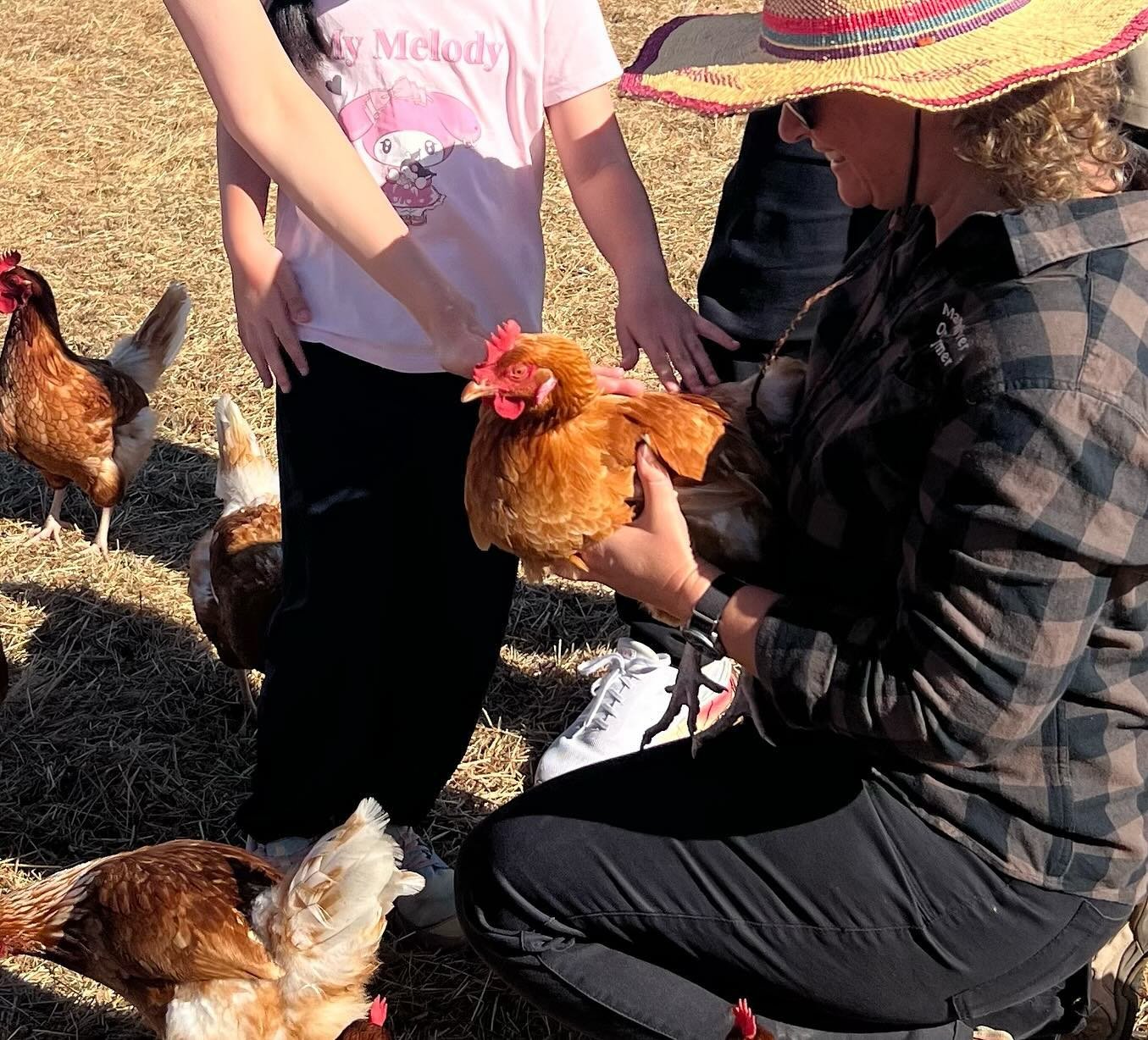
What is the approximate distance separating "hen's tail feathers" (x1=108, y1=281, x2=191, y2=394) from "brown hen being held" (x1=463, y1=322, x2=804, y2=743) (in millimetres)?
2805

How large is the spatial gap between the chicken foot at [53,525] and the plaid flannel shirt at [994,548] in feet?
10.4

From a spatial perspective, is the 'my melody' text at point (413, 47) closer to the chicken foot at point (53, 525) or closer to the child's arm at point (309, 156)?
the child's arm at point (309, 156)

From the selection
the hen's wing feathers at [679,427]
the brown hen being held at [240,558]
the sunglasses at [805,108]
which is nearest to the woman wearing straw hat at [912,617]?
the sunglasses at [805,108]

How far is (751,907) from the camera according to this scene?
1.84 meters

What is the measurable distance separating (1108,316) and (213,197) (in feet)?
18.4

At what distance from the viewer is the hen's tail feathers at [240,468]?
3549mm

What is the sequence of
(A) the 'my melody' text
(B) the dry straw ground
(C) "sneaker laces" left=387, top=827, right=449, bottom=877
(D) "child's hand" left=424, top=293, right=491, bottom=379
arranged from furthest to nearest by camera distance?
(B) the dry straw ground → (C) "sneaker laces" left=387, top=827, right=449, bottom=877 → (A) the 'my melody' text → (D) "child's hand" left=424, top=293, right=491, bottom=379

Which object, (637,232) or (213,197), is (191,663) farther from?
(213,197)

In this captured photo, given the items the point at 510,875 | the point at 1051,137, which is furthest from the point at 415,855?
the point at 1051,137

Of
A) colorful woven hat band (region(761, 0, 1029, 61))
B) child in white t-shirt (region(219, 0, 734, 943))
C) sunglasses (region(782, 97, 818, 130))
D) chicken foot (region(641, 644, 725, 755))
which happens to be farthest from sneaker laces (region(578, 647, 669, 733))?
colorful woven hat band (region(761, 0, 1029, 61))

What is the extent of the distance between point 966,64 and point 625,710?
1977 mm

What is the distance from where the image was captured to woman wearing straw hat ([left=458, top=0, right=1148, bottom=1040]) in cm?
146

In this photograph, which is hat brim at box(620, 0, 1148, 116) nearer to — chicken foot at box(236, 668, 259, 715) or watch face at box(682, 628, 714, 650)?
watch face at box(682, 628, 714, 650)

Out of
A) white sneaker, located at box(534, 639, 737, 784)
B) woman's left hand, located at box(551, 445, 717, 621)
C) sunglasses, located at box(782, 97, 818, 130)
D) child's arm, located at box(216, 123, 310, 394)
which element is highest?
sunglasses, located at box(782, 97, 818, 130)
